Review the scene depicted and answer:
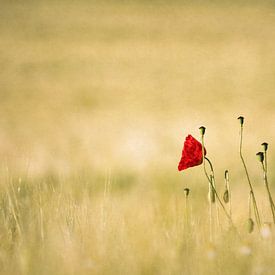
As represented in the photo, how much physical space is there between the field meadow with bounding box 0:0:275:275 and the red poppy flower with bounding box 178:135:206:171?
93 mm

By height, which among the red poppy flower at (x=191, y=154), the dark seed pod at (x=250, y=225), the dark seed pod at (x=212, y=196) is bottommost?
the dark seed pod at (x=250, y=225)

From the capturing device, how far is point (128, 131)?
367 centimetres

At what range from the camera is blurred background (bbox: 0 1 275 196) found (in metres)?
2.93

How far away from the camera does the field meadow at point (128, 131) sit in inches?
49.7

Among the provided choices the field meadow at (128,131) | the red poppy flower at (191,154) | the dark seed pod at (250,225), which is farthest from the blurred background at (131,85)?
the dark seed pod at (250,225)

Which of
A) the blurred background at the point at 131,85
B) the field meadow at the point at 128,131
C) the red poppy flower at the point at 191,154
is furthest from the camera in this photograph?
the blurred background at the point at 131,85

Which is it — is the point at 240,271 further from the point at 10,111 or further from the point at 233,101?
the point at 233,101

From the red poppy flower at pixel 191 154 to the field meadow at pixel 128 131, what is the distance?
0.09 metres

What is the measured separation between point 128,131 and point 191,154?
2257mm

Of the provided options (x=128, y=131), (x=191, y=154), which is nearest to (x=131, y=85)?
(x=128, y=131)

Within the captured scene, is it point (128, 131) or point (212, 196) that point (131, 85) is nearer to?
point (128, 131)

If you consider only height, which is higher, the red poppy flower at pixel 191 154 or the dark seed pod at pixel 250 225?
the red poppy flower at pixel 191 154

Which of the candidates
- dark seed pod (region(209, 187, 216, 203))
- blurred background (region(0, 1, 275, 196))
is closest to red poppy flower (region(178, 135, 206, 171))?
dark seed pod (region(209, 187, 216, 203))

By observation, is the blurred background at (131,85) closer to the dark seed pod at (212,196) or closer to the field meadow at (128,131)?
the field meadow at (128,131)
